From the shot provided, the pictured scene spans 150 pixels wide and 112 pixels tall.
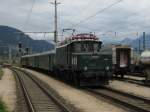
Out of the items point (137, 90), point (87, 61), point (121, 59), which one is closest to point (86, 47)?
point (87, 61)

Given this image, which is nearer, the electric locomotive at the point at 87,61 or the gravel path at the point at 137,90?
the gravel path at the point at 137,90

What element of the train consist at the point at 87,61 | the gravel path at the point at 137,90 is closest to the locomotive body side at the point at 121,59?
the train consist at the point at 87,61

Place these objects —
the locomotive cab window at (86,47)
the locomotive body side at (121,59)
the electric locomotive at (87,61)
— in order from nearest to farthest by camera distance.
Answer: the electric locomotive at (87,61) → the locomotive cab window at (86,47) → the locomotive body side at (121,59)

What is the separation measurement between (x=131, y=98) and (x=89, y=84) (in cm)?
768

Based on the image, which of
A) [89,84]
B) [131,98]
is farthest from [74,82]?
[131,98]

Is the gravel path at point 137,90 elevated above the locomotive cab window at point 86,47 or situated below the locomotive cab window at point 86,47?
below

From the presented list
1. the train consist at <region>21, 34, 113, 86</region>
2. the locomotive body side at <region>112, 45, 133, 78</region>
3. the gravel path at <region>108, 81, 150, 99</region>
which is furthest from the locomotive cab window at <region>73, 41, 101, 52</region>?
the locomotive body side at <region>112, 45, 133, 78</region>

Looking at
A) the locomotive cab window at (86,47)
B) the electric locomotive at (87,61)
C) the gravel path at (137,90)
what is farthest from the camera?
the locomotive cab window at (86,47)

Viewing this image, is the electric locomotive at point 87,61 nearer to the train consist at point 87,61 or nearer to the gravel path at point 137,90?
the train consist at point 87,61

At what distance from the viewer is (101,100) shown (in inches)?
826

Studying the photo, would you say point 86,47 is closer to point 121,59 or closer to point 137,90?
point 137,90

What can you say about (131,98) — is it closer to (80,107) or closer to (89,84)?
(80,107)

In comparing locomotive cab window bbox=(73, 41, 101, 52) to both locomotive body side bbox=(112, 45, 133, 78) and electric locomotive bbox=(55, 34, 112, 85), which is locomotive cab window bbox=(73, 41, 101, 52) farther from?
locomotive body side bbox=(112, 45, 133, 78)

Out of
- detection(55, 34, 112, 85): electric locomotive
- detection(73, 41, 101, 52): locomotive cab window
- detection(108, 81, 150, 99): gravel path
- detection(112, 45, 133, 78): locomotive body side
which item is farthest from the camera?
detection(112, 45, 133, 78): locomotive body side
